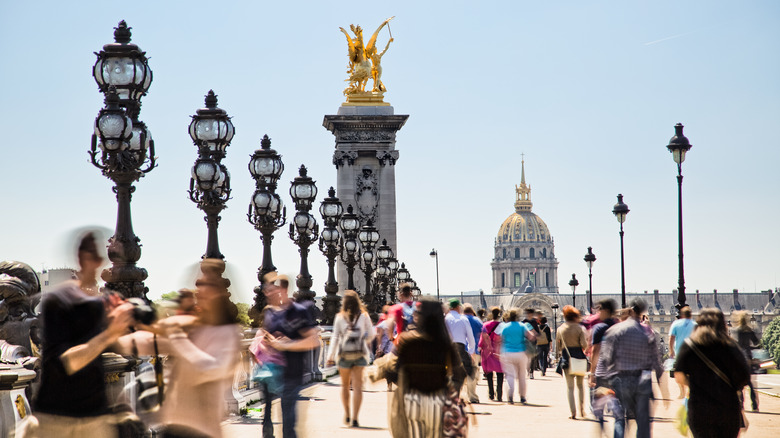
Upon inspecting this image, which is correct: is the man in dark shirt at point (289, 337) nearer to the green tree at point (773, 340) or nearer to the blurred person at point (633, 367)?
the blurred person at point (633, 367)

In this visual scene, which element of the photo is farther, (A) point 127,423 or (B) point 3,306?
(B) point 3,306

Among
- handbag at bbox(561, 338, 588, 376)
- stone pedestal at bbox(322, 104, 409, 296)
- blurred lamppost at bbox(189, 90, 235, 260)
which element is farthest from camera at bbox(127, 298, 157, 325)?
stone pedestal at bbox(322, 104, 409, 296)

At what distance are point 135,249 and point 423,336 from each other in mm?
5181

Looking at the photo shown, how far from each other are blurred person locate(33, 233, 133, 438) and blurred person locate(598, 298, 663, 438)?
671 cm

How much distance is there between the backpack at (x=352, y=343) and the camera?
15570mm

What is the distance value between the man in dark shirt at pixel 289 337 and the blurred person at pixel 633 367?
342 cm

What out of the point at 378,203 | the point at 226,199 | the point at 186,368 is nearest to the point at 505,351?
the point at 226,199

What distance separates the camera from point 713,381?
418 inches

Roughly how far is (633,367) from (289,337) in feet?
A: 12.7

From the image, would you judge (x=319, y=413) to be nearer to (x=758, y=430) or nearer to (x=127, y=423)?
(x=758, y=430)

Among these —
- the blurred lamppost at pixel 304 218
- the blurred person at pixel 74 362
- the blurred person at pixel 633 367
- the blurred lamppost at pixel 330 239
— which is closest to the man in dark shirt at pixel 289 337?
the blurred person at pixel 633 367

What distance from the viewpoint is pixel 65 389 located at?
6957 mm

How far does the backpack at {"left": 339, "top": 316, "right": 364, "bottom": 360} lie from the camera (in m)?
15.6

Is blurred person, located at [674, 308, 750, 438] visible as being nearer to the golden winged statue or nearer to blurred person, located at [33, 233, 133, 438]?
blurred person, located at [33, 233, 133, 438]
